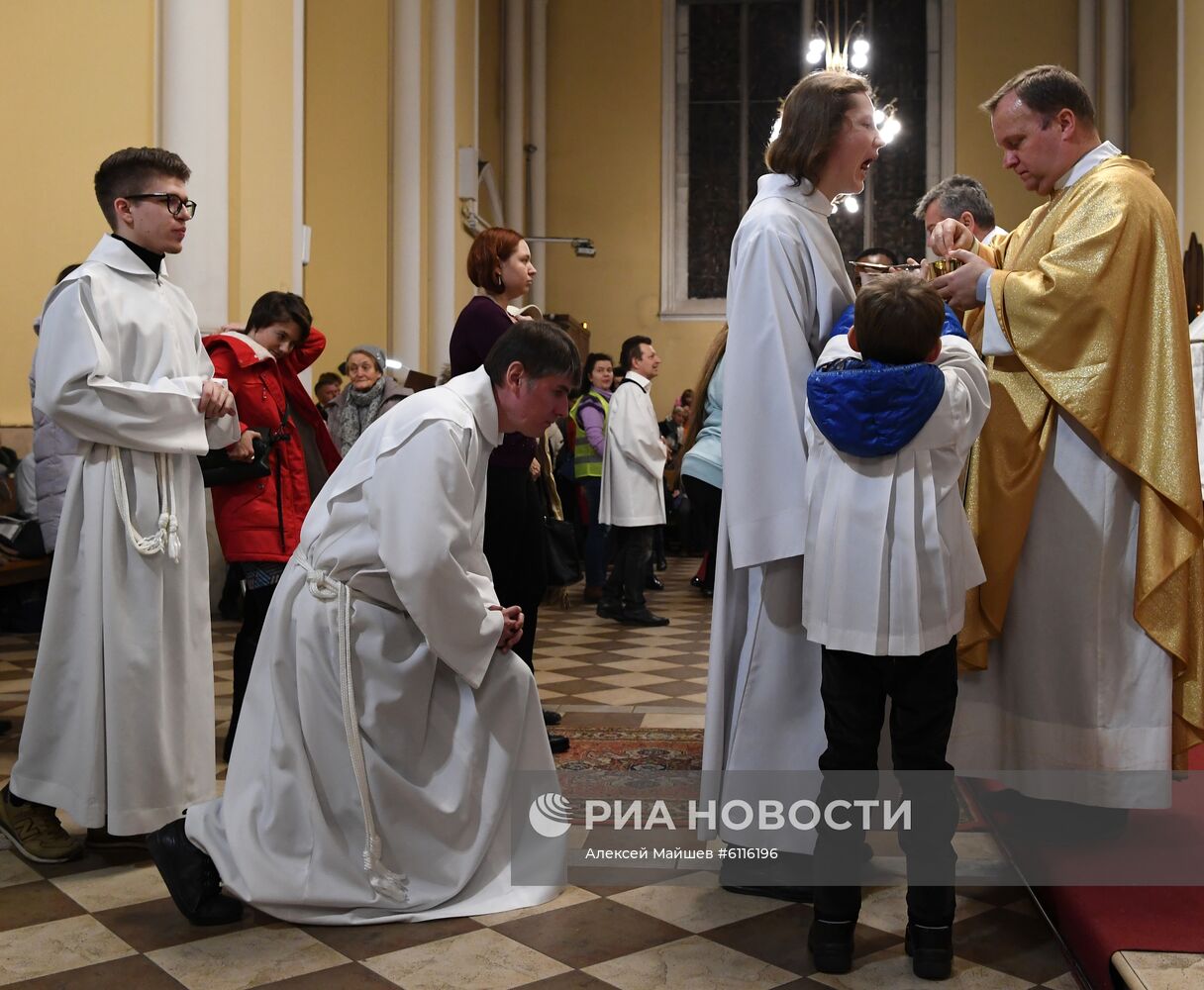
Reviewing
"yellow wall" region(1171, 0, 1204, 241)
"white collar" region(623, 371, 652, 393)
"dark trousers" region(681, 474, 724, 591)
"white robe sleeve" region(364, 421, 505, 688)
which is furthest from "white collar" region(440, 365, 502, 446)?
"yellow wall" region(1171, 0, 1204, 241)

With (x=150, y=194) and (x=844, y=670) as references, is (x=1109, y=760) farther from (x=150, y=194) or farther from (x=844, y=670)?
(x=150, y=194)

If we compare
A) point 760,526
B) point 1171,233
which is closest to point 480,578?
point 760,526

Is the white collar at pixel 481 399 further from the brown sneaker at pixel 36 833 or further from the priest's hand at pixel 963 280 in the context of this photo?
the brown sneaker at pixel 36 833

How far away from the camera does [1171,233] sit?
2.95m

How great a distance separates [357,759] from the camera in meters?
2.59

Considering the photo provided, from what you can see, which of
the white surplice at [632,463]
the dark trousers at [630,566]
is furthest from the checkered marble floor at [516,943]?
the white surplice at [632,463]

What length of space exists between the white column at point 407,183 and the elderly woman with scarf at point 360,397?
4.14 metres

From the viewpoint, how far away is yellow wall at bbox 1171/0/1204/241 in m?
10.0

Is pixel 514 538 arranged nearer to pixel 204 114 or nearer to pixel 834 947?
pixel 834 947

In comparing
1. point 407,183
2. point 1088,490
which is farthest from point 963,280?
point 407,183

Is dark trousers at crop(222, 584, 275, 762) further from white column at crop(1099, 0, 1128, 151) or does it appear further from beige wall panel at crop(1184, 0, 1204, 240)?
white column at crop(1099, 0, 1128, 151)

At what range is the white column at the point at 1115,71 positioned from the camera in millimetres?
14969

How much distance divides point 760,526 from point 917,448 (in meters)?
0.44

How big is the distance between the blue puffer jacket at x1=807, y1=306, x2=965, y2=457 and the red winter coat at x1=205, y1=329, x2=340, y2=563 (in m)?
2.06
